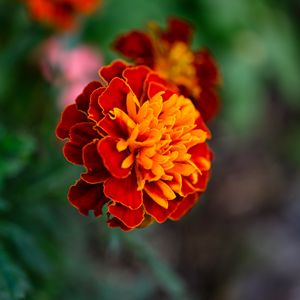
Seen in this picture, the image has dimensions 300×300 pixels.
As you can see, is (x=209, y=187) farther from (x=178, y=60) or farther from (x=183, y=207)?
(x=183, y=207)

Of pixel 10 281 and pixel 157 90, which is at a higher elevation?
pixel 157 90

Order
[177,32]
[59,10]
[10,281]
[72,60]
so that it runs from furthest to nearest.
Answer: [72,60], [59,10], [177,32], [10,281]

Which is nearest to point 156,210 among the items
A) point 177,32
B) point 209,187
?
point 177,32

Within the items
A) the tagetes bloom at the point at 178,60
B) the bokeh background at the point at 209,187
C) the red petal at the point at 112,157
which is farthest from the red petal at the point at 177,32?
the red petal at the point at 112,157

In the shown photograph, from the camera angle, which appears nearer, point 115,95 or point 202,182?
point 115,95

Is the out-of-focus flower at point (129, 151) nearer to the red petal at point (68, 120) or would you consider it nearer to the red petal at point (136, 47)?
the red petal at point (68, 120)

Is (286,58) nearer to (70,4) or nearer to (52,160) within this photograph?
(70,4)
